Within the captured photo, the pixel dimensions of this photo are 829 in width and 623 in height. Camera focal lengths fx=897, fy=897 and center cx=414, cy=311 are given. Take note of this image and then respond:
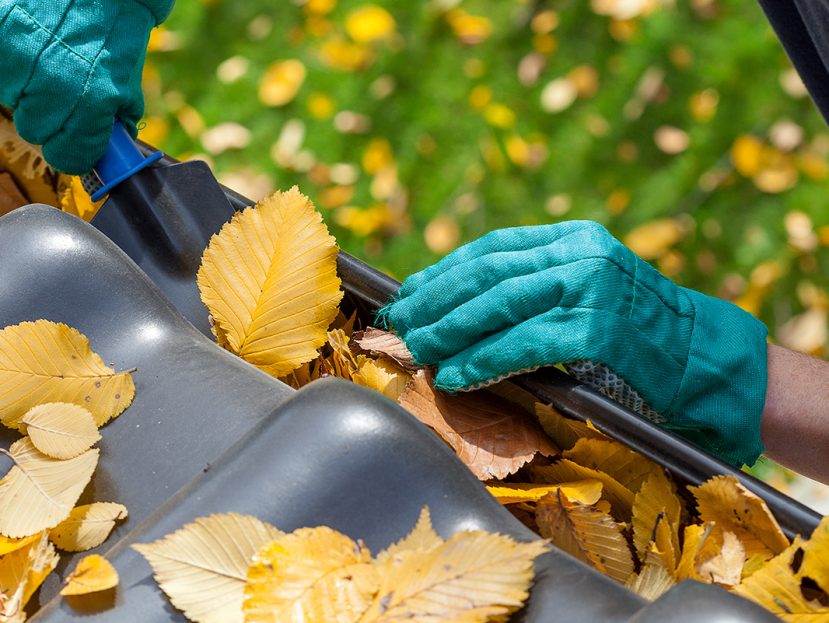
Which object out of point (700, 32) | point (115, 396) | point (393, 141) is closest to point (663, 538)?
point (115, 396)

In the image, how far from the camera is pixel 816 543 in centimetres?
74

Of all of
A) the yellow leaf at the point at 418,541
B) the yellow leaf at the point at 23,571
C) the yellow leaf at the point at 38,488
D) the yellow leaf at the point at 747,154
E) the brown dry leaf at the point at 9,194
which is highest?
the brown dry leaf at the point at 9,194

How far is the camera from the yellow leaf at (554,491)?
0.89m

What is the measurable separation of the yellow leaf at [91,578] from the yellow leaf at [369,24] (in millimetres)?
2144

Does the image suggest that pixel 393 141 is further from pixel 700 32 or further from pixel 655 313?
pixel 655 313

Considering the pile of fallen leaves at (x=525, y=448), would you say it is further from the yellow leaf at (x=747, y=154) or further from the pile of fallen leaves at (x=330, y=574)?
the yellow leaf at (x=747, y=154)

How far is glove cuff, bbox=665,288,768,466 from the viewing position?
974mm

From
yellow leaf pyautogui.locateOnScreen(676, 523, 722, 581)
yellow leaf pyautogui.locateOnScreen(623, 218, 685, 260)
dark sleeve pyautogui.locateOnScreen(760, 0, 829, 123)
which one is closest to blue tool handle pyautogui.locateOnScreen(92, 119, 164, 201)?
yellow leaf pyautogui.locateOnScreen(676, 523, 722, 581)

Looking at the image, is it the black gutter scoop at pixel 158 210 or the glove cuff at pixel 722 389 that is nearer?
the glove cuff at pixel 722 389

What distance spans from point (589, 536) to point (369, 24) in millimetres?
2103

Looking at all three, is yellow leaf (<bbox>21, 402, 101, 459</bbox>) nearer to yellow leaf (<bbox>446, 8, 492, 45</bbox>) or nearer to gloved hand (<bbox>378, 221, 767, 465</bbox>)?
gloved hand (<bbox>378, 221, 767, 465</bbox>)

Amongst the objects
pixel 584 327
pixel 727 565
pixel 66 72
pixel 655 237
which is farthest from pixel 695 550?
pixel 655 237

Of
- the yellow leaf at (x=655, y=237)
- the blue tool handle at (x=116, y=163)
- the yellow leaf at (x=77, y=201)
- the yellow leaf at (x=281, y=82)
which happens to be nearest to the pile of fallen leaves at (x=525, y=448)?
the blue tool handle at (x=116, y=163)

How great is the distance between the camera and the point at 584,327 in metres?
0.93
